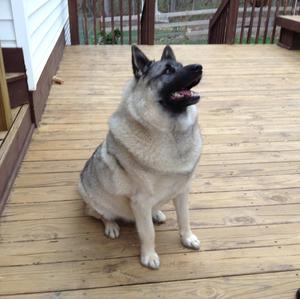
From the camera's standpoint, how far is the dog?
1.39 metres

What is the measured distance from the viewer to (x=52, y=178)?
228cm

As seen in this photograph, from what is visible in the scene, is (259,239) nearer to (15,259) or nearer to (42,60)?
(15,259)

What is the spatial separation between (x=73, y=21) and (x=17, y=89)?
3.09m

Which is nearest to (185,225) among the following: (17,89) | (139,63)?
(139,63)

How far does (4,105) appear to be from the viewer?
7.52 feet

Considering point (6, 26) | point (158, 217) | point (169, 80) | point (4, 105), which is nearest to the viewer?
point (169, 80)

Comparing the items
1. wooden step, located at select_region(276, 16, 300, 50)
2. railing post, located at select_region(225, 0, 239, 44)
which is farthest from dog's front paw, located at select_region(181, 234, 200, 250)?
railing post, located at select_region(225, 0, 239, 44)

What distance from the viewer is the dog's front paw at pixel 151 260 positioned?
1647mm

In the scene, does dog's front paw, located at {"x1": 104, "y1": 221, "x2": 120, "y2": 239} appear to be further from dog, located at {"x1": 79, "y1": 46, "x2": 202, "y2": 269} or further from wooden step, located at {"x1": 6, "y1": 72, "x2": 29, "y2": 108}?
wooden step, located at {"x1": 6, "y1": 72, "x2": 29, "y2": 108}

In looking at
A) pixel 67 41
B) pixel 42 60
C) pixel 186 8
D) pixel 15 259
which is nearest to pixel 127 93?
pixel 15 259

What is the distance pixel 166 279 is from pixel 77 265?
1.37 ft

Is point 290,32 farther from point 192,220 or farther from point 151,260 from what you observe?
point 151,260

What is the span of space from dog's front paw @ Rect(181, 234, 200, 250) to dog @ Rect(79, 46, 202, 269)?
0.35ft

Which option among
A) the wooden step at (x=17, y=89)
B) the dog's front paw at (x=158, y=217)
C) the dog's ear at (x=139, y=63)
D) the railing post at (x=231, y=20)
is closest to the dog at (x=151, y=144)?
the dog's ear at (x=139, y=63)
